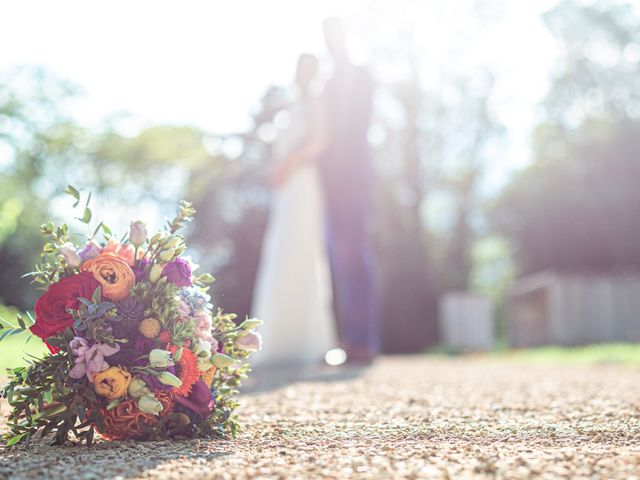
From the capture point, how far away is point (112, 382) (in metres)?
1.96

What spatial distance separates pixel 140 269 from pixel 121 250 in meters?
0.08

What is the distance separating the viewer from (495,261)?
2698cm

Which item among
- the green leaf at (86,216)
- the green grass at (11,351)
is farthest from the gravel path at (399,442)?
the green grass at (11,351)

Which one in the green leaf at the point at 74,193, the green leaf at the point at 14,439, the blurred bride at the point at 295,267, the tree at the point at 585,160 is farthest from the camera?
the tree at the point at 585,160

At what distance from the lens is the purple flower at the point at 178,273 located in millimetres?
2082

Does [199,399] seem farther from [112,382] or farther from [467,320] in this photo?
[467,320]

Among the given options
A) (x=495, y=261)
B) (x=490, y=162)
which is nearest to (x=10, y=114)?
(x=490, y=162)

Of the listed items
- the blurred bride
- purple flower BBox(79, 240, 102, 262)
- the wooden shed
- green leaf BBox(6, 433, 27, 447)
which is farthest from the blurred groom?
the wooden shed

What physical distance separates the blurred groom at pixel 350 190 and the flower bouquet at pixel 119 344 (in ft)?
11.4

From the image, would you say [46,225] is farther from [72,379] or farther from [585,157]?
[585,157]

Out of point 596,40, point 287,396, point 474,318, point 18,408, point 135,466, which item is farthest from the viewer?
point 596,40

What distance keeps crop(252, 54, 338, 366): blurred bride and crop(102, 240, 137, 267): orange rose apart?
3.76m

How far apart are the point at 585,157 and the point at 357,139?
460 inches

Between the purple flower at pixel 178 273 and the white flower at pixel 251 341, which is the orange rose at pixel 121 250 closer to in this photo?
the purple flower at pixel 178 273
